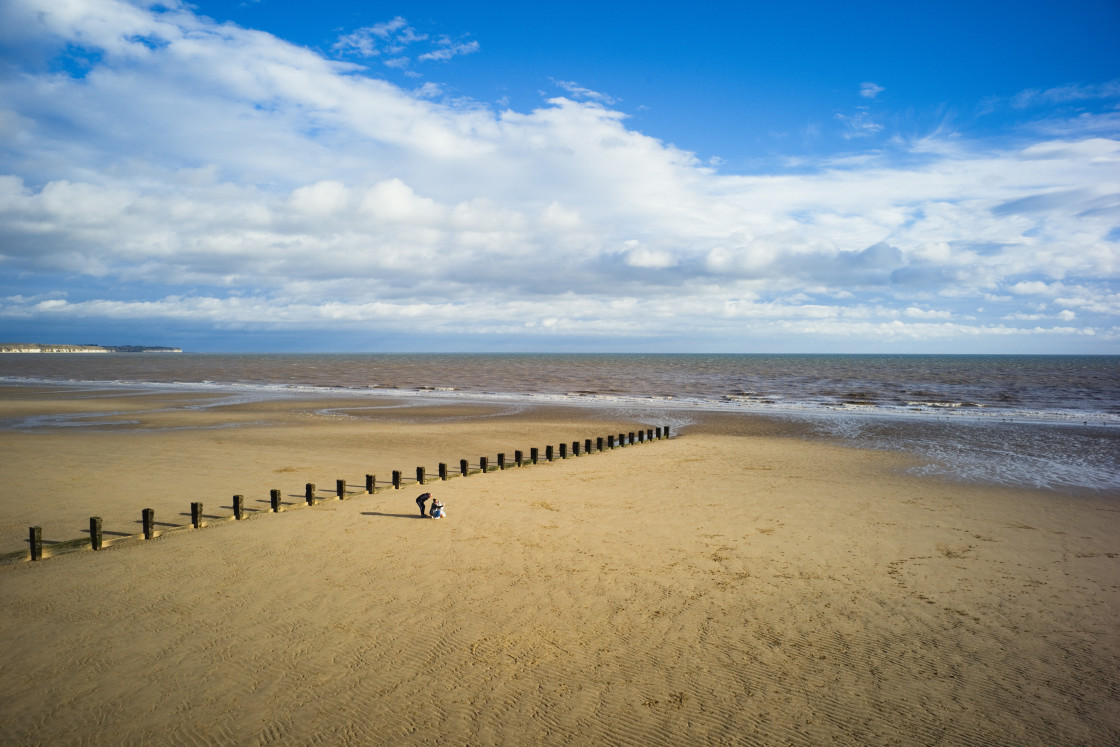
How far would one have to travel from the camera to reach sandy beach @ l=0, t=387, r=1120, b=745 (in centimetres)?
699

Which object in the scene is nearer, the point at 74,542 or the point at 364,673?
the point at 364,673

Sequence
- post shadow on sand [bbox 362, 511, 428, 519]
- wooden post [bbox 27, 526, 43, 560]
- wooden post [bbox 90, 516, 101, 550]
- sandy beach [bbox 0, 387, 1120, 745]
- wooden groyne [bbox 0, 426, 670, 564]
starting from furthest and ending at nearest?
1. post shadow on sand [bbox 362, 511, 428, 519]
2. wooden post [bbox 90, 516, 101, 550]
3. wooden groyne [bbox 0, 426, 670, 564]
4. wooden post [bbox 27, 526, 43, 560]
5. sandy beach [bbox 0, 387, 1120, 745]

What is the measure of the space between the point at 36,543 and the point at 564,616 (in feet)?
33.0

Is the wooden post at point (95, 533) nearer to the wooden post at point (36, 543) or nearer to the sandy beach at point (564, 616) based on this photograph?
the sandy beach at point (564, 616)

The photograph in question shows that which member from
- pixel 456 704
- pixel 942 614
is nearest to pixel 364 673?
pixel 456 704

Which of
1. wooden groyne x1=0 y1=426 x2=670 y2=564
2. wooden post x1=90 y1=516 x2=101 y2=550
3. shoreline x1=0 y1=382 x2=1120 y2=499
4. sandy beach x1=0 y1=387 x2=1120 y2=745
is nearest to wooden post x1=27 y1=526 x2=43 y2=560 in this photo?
wooden groyne x1=0 y1=426 x2=670 y2=564

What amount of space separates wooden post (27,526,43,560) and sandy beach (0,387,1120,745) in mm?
552

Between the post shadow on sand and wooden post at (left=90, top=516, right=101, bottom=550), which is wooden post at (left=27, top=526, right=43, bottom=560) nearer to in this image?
wooden post at (left=90, top=516, right=101, bottom=550)

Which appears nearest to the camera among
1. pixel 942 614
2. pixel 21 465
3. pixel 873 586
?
pixel 942 614

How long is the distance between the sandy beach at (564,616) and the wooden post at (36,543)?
0.55m

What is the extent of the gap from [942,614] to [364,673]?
9.03 m

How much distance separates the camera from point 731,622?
30.9 ft

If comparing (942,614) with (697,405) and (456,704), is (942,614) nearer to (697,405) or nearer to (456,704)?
(456,704)

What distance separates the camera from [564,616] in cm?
954
